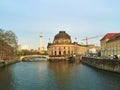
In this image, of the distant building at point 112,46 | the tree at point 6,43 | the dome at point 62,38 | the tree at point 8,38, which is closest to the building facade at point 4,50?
the tree at point 6,43

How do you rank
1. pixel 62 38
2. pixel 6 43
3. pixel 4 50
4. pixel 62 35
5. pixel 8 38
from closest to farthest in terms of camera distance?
pixel 4 50 < pixel 6 43 < pixel 8 38 < pixel 62 38 < pixel 62 35

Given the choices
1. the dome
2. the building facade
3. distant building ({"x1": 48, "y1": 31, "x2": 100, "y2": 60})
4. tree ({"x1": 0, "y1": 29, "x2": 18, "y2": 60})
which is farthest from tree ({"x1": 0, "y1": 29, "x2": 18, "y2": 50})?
the dome

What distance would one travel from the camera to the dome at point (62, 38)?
166000mm

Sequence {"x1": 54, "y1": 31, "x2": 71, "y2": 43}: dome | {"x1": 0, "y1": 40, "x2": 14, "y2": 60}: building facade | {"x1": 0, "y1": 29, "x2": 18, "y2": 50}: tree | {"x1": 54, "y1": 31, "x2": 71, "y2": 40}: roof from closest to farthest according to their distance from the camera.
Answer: {"x1": 0, "y1": 40, "x2": 14, "y2": 60}: building facade, {"x1": 0, "y1": 29, "x2": 18, "y2": 50}: tree, {"x1": 54, "y1": 31, "x2": 71, "y2": 43}: dome, {"x1": 54, "y1": 31, "x2": 71, "y2": 40}: roof

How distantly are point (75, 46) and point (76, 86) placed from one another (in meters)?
131

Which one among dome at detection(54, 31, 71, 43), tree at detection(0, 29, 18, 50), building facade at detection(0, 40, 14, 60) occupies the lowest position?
building facade at detection(0, 40, 14, 60)

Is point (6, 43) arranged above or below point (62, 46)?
below

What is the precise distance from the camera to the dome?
545ft

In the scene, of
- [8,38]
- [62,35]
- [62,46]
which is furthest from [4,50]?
[62,35]

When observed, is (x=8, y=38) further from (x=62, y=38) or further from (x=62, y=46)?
(x=62, y=38)

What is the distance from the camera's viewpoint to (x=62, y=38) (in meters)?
166

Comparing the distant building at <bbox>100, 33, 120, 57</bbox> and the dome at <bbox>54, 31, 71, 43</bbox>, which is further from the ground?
the dome at <bbox>54, 31, 71, 43</bbox>

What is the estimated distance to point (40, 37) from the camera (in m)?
189

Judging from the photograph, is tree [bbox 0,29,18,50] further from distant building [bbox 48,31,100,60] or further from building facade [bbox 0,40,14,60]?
distant building [bbox 48,31,100,60]
